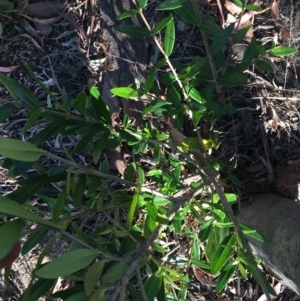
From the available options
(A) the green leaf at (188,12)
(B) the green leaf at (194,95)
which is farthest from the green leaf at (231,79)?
(A) the green leaf at (188,12)

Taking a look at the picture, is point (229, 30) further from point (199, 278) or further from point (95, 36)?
point (199, 278)

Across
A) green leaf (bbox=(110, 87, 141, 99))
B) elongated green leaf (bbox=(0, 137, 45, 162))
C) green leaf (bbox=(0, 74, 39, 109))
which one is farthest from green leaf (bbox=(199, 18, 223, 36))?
elongated green leaf (bbox=(0, 137, 45, 162))

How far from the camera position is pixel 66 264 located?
0.95m

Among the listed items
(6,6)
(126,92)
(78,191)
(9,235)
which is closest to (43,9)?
(6,6)

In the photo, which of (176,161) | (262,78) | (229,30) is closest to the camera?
(229,30)

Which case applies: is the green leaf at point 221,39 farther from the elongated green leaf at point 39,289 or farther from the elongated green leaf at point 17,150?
the elongated green leaf at point 39,289

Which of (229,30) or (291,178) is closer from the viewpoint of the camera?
(229,30)

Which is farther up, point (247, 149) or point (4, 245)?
point (4, 245)

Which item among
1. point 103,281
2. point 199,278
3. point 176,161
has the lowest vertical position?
point 199,278

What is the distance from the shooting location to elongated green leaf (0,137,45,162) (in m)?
0.99

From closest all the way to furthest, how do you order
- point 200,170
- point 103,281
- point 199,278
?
1. point 103,281
2. point 200,170
3. point 199,278

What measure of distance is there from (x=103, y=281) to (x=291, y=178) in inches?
44.4

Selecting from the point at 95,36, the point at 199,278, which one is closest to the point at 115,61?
the point at 95,36

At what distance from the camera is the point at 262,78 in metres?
2.07
